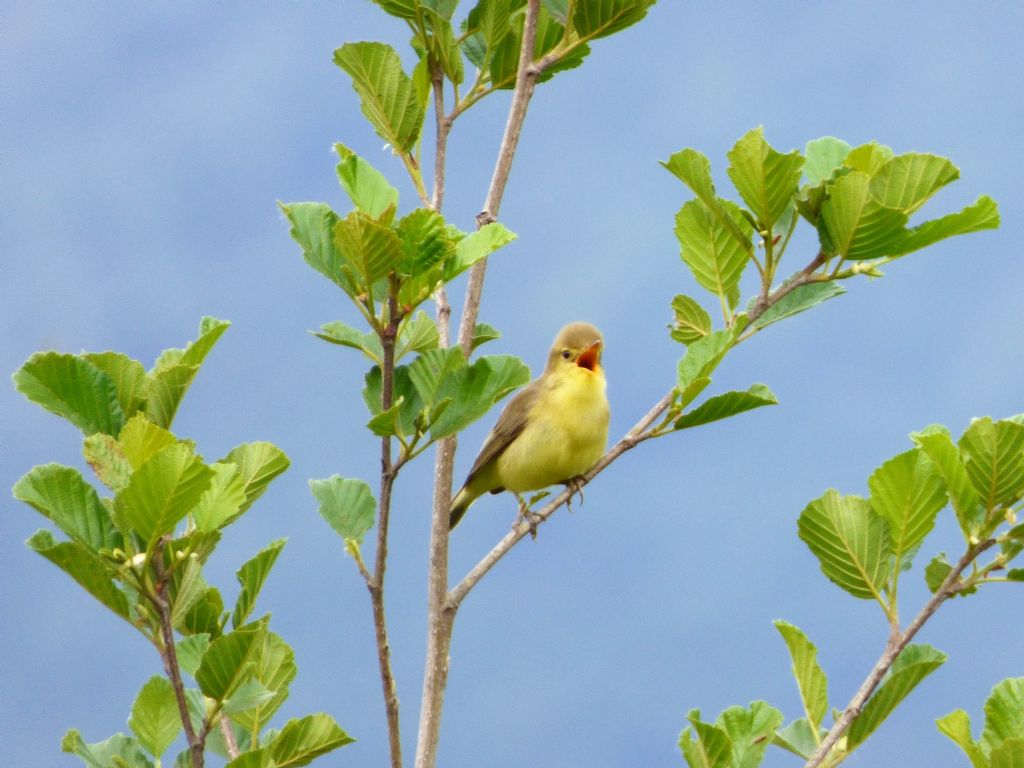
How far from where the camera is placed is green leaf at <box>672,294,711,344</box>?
3500 millimetres

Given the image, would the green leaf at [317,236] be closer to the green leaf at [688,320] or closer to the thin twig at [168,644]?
→ the thin twig at [168,644]

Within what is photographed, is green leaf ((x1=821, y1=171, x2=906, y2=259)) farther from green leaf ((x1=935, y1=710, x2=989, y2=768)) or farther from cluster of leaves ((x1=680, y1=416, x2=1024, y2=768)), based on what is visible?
green leaf ((x1=935, y1=710, x2=989, y2=768))

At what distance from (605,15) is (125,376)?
1731 mm

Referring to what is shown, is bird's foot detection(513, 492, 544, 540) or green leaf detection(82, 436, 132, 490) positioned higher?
bird's foot detection(513, 492, 544, 540)

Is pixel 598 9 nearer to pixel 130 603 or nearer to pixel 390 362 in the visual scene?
pixel 390 362

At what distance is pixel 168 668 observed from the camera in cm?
261

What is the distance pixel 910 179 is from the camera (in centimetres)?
302

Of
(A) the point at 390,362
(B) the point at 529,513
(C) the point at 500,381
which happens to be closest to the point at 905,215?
(C) the point at 500,381

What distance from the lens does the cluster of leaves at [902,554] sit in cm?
293

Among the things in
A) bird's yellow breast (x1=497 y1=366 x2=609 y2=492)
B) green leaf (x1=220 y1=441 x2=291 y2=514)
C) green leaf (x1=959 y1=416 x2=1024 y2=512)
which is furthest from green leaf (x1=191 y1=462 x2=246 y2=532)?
bird's yellow breast (x1=497 y1=366 x2=609 y2=492)

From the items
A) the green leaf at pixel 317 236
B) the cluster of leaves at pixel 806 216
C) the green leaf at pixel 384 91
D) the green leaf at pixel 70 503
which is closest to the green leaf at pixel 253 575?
the green leaf at pixel 70 503

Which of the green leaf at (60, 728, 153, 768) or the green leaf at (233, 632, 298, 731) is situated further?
the green leaf at (233, 632, 298, 731)

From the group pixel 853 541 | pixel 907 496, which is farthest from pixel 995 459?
pixel 853 541

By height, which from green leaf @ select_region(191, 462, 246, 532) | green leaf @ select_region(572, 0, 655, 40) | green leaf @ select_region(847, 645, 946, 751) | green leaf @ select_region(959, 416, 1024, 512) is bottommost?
green leaf @ select_region(847, 645, 946, 751)
